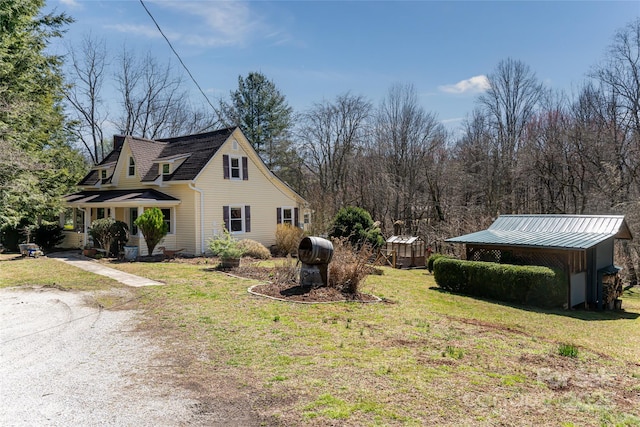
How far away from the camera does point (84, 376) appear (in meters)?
4.94

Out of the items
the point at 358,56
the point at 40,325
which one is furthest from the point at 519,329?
the point at 358,56

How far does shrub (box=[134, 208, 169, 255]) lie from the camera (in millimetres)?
16594

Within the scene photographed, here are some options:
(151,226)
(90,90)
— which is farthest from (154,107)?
(151,226)

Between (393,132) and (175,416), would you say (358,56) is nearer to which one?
(393,132)

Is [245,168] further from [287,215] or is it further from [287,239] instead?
[287,239]

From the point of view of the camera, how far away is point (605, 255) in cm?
1439

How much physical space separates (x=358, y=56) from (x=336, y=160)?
12.3m

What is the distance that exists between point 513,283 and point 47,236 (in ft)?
71.7

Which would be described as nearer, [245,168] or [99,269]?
[99,269]

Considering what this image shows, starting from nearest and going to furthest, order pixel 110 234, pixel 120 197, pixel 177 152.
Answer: pixel 110 234, pixel 120 197, pixel 177 152

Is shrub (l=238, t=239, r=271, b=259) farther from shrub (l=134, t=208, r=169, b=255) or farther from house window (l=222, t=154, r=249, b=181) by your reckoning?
house window (l=222, t=154, r=249, b=181)

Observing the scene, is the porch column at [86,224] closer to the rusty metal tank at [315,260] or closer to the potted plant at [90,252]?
the potted plant at [90,252]

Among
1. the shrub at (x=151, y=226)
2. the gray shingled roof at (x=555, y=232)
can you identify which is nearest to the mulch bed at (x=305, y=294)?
the gray shingled roof at (x=555, y=232)

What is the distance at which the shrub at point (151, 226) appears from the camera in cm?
1659
